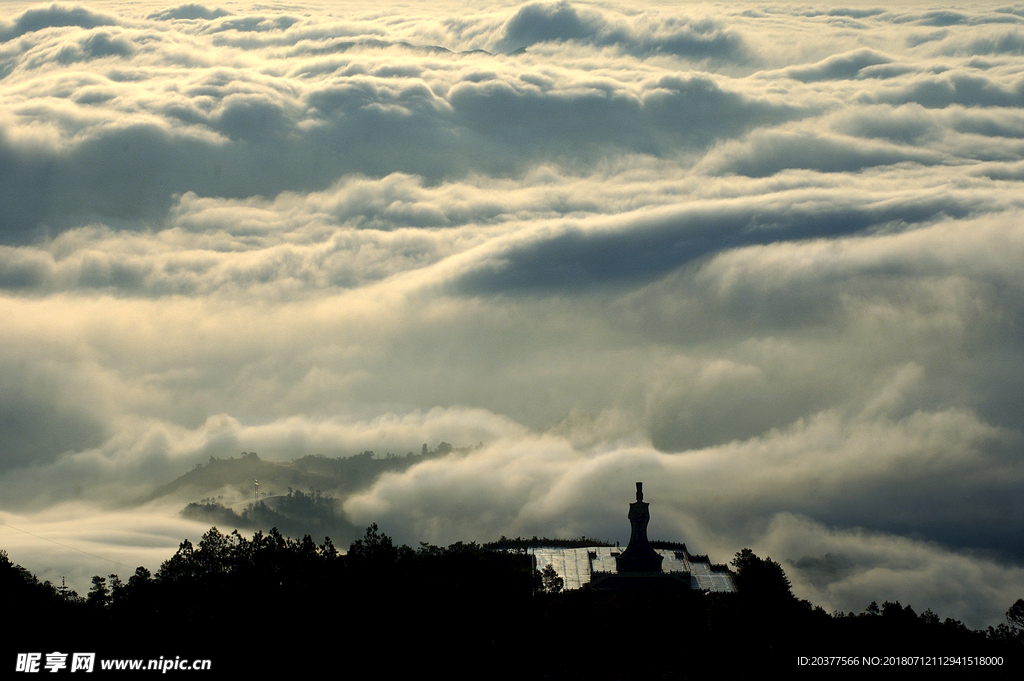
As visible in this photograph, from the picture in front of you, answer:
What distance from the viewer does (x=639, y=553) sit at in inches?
7559

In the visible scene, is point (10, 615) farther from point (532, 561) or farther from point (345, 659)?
point (532, 561)

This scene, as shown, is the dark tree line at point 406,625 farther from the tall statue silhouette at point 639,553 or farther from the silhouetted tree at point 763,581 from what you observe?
the tall statue silhouette at point 639,553

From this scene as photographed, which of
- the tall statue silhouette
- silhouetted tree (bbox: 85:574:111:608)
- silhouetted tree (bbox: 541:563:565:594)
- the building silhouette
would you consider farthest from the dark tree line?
the tall statue silhouette

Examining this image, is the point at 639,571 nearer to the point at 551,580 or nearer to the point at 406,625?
the point at 551,580

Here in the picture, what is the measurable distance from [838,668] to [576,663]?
21.8 metres

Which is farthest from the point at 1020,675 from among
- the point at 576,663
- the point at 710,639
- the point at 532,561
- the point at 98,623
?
the point at 532,561

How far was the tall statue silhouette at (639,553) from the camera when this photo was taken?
625 ft

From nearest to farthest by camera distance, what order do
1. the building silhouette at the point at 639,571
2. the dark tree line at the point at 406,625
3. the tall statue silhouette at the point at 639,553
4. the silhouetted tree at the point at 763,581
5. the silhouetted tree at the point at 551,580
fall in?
the dark tree line at the point at 406,625 → the silhouetted tree at the point at 763,581 → the silhouetted tree at the point at 551,580 → the building silhouette at the point at 639,571 → the tall statue silhouette at the point at 639,553

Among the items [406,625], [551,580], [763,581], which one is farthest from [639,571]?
[406,625]

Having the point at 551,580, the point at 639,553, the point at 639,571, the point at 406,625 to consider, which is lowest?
the point at 406,625

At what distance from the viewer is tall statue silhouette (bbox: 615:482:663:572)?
190500 millimetres

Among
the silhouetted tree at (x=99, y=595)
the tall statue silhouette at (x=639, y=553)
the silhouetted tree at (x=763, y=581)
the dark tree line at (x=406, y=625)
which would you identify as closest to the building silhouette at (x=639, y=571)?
the tall statue silhouette at (x=639, y=553)

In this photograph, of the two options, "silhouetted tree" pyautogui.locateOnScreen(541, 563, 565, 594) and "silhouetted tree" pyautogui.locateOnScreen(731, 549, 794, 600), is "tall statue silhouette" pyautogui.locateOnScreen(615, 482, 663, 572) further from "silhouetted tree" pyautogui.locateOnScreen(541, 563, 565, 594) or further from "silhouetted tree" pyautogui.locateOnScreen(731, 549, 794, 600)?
"silhouetted tree" pyautogui.locateOnScreen(731, 549, 794, 600)

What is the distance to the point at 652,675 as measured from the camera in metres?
102
